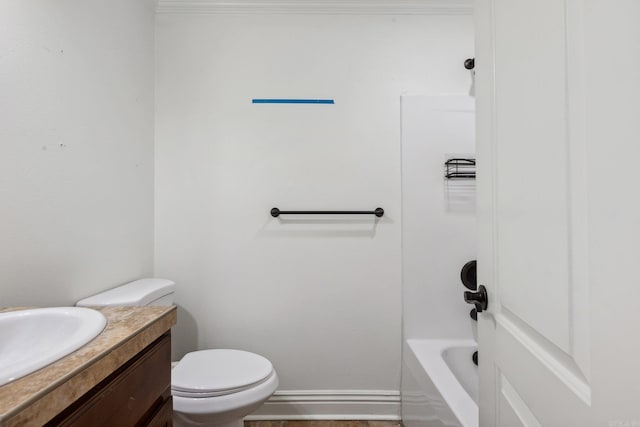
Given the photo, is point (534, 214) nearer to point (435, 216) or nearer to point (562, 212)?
point (562, 212)

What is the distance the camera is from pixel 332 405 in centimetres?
161

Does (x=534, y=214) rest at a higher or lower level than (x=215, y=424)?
higher

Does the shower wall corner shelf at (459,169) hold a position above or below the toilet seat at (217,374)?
above

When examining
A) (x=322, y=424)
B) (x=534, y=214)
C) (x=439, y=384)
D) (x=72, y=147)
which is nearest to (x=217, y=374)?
(x=322, y=424)

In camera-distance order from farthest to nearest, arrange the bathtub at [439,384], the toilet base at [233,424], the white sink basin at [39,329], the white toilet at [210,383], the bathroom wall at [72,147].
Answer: the toilet base at [233,424] → the white toilet at [210,383] → the bathtub at [439,384] → the bathroom wall at [72,147] → the white sink basin at [39,329]

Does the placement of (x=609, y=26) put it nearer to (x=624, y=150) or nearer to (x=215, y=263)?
(x=624, y=150)

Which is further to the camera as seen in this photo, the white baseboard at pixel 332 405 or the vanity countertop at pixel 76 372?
the white baseboard at pixel 332 405

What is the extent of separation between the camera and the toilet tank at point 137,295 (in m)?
1.11

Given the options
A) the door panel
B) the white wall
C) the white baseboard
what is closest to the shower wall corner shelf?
the white wall

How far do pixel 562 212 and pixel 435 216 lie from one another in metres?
1.17

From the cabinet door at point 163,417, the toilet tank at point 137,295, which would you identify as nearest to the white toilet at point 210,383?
the toilet tank at point 137,295

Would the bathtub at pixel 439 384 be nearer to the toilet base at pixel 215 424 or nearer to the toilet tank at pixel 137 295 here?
the toilet base at pixel 215 424

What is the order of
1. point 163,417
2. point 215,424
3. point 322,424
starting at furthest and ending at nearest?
point 322,424
point 215,424
point 163,417

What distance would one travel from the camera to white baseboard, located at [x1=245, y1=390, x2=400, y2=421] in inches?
63.1
